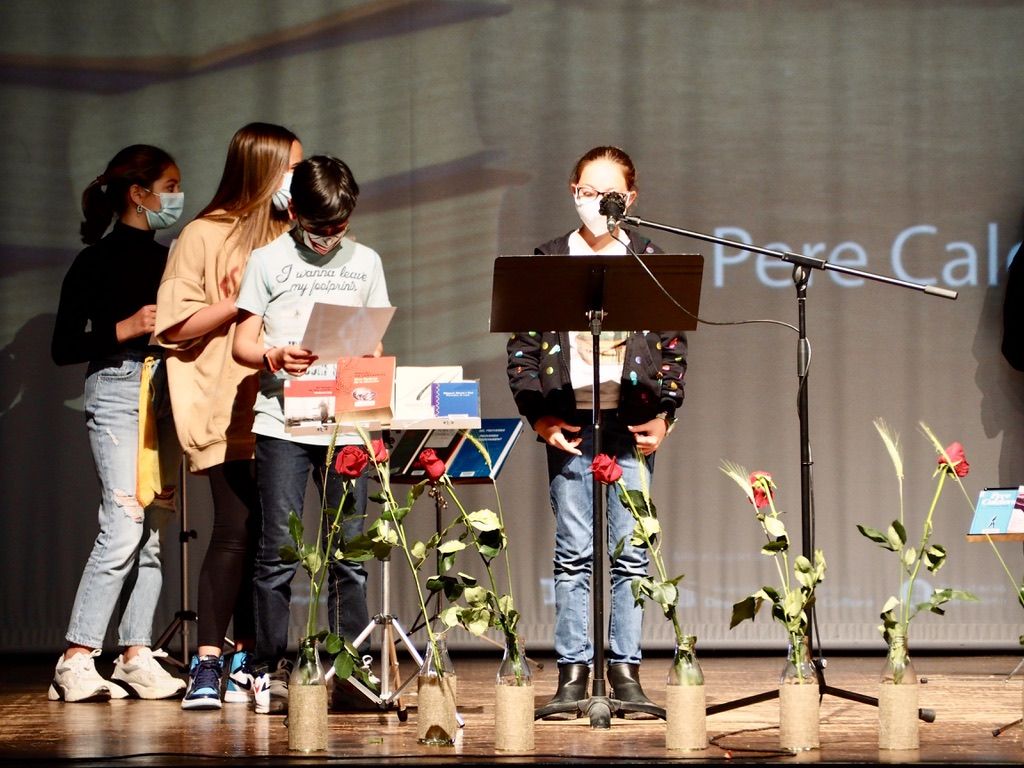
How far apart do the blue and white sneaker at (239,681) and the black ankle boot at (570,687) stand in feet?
3.18

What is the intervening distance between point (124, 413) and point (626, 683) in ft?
5.85

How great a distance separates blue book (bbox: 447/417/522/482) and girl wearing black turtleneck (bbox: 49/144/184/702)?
0.90 m

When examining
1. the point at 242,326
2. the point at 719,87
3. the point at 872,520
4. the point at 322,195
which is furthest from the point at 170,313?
the point at 872,520

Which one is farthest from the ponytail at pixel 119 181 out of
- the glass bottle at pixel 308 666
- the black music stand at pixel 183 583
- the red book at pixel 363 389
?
the glass bottle at pixel 308 666

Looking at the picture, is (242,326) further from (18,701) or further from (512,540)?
(512,540)

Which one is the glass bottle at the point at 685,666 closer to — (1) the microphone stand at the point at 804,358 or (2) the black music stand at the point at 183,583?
(1) the microphone stand at the point at 804,358

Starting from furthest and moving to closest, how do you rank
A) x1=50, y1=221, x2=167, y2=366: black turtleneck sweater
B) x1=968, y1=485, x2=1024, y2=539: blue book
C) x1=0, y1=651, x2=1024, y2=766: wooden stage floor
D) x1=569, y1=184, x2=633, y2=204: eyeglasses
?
x1=968, y1=485, x2=1024, y2=539: blue book
x1=50, y1=221, x2=167, y2=366: black turtleneck sweater
x1=569, y1=184, x2=633, y2=204: eyeglasses
x1=0, y1=651, x2=1024, y2=766: wooden stage floor

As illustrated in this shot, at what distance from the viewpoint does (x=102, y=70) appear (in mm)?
5672

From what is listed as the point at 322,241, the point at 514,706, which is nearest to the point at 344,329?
the point at 322,241

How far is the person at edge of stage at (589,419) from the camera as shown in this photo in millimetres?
3654

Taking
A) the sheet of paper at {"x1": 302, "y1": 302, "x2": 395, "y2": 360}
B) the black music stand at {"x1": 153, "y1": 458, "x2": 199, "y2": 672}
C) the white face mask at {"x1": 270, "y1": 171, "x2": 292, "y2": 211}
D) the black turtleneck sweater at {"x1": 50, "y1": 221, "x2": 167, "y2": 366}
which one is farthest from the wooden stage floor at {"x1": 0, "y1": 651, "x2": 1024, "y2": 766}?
the white face mask at {"x1": 270, "y1": 171, "x2": 292, "y2": 211}

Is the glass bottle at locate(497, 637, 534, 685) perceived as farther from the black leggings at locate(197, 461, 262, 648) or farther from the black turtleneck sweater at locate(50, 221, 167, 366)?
the black turtleneck sweater at locate(50, 221, 167, 366)

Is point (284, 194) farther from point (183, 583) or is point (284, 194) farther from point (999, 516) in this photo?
point (999, 516)

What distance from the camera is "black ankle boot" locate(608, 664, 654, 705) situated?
11.8ft
